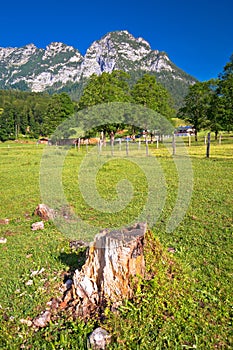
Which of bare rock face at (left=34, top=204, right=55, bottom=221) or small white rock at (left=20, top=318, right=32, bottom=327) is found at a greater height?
bare rock face at (left=34, top=204, right=55, bottom=221)

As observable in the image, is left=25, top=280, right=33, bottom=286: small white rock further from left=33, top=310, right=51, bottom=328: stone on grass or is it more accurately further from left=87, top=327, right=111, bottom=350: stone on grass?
left=87, top=327, right=111, bottom=350: stone on grass

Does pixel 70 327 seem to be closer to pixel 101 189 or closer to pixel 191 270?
pixel 191 270

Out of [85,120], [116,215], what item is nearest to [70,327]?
[116,215]

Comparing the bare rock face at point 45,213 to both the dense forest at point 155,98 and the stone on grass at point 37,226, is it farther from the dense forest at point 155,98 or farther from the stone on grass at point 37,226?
the dense forest at point 155,98

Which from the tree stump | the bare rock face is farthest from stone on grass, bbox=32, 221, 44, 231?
the tree stump

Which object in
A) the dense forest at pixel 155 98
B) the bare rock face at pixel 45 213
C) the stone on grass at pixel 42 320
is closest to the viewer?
the stone on grass at pixel 42 320

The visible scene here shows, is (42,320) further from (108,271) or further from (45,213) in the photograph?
(45,213)

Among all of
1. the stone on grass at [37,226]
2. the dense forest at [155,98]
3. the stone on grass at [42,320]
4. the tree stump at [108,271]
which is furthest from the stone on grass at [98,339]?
the dense forest at [155,98]

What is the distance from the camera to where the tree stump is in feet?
11.4

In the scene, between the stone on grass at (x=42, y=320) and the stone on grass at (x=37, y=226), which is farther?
the stone on grass at (x=37, y=226)

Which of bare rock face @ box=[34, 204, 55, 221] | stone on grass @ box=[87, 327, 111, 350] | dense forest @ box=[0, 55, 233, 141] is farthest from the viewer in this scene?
dense forest @ box=[0, 55, 233, 141]

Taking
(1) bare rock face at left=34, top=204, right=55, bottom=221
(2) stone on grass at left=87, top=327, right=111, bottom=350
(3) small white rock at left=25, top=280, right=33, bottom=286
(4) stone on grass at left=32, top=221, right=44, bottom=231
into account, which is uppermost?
(1) bare rock face at left=34, top=204, right=55, bottom=221

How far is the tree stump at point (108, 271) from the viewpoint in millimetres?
3477

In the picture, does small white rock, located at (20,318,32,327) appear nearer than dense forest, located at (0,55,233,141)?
Yes
